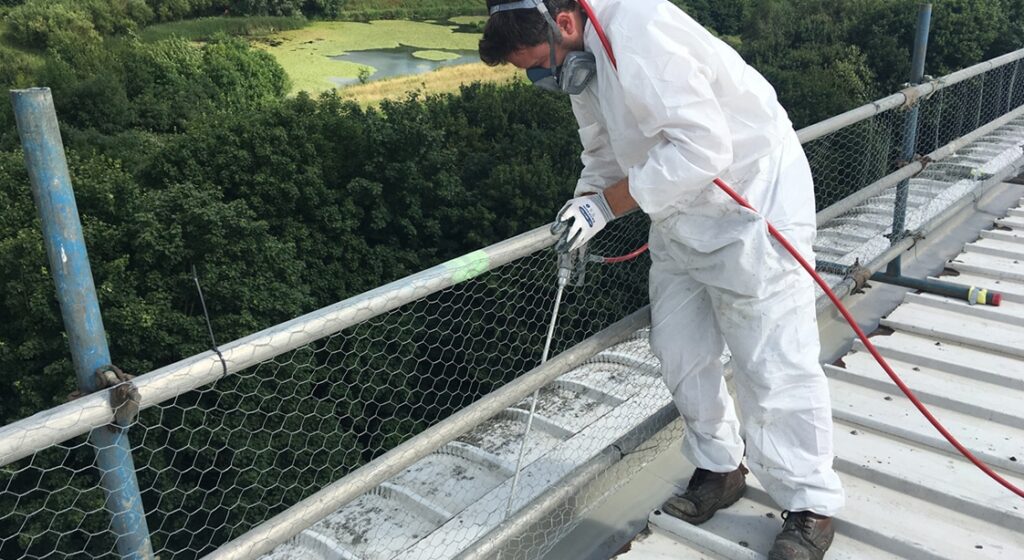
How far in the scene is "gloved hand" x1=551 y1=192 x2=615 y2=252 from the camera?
1.87 m

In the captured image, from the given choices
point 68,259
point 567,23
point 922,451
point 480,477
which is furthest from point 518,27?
point 922,451

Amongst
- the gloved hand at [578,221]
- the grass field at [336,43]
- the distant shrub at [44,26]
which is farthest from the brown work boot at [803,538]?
the distant shrub at [44,26]

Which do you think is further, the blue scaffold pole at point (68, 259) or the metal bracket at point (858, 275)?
the metal bracket at point (858, 275)

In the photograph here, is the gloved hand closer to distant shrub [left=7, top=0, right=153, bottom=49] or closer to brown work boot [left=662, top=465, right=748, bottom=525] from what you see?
brown work boot [left=662, top=465, right=748, bottom=525]

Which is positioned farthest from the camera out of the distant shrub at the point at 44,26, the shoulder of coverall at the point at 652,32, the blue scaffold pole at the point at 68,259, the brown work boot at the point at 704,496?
the distant shrub at the point at 44,26

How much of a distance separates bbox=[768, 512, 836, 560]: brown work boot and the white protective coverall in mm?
36

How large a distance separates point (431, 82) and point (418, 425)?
14102 millimetres

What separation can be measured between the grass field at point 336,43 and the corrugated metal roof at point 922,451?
19.5 metres

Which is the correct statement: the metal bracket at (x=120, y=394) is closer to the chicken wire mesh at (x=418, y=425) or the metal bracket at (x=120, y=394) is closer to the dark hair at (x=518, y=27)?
the chicken wire mesh at (x=418, y=425)

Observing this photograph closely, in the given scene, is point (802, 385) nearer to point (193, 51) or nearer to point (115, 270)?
point (115, 270)

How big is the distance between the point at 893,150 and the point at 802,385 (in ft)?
37.0

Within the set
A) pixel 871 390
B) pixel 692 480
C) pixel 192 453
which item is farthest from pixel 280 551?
pixel 192 453

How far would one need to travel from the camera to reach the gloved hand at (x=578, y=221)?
187 cm

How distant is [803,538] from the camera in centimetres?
190
